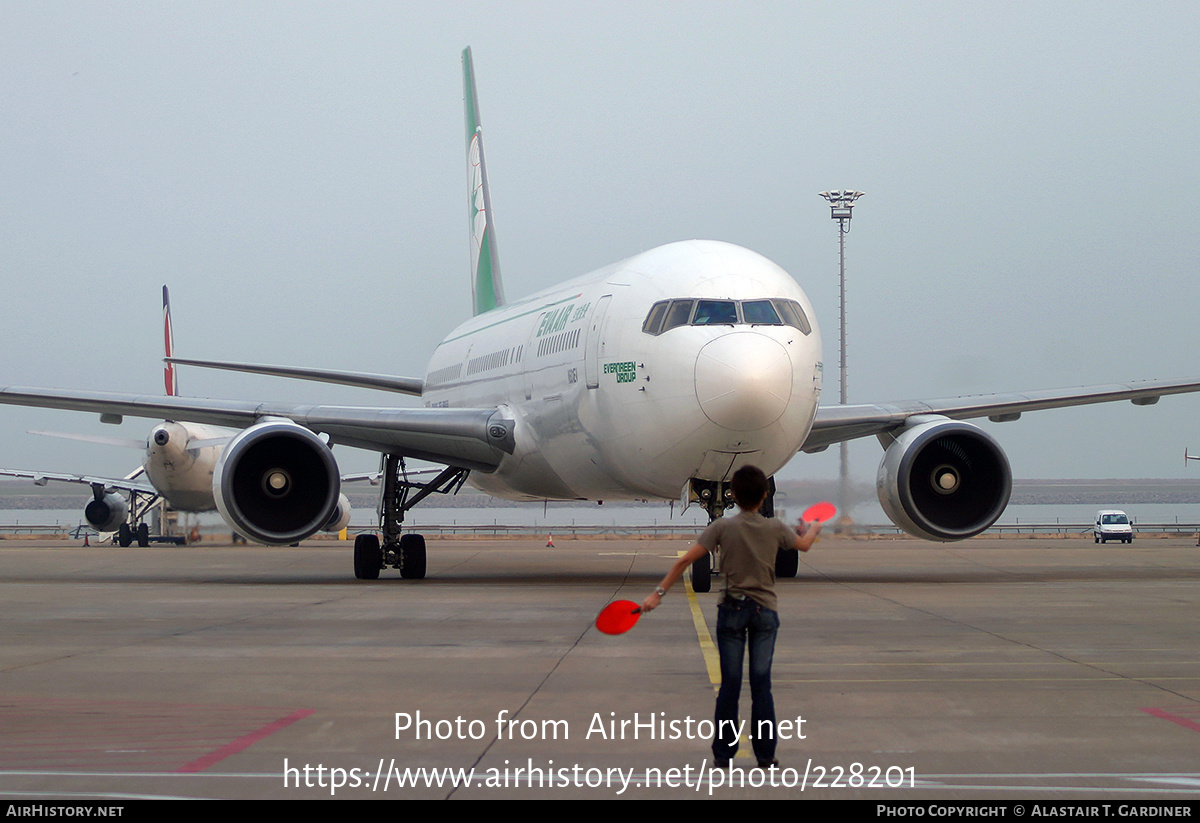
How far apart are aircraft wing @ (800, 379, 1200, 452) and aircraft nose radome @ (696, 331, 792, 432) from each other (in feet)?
15.1

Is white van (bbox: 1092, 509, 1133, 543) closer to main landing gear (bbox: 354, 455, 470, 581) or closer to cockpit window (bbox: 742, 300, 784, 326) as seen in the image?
main landing gear (bbox: 354, 455, 470, 581)

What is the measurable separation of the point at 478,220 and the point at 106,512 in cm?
2215

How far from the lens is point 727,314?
14.4m

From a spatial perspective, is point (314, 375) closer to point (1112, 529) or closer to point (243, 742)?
point (243, 742)

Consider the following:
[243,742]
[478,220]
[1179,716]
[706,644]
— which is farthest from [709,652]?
[478,220]

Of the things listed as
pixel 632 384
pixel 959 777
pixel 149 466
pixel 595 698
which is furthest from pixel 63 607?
pixel 149 466

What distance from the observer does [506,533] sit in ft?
173

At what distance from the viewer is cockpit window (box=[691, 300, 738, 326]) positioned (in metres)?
14.3

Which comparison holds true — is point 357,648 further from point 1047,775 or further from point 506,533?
point 506,533

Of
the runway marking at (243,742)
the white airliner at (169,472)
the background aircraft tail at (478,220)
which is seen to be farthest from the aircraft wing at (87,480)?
the runway marking at (243,742)

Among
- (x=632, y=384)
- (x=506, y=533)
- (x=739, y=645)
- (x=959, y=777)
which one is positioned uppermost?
(x=632, y=384)

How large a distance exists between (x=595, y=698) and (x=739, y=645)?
1762 millimetres

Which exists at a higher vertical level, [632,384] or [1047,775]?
[632,384]
